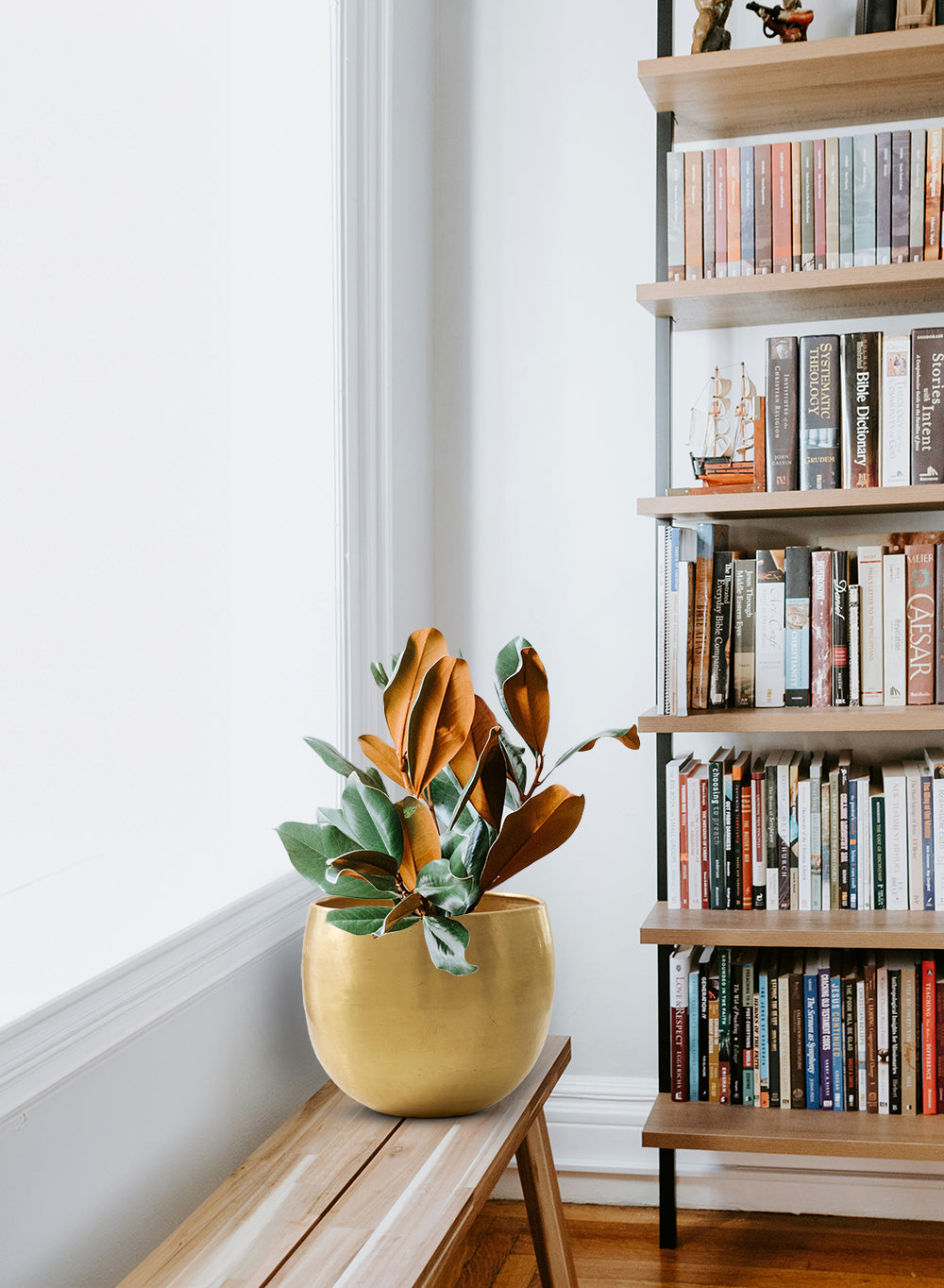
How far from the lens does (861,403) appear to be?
1771 mm

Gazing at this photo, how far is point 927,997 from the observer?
1793mm

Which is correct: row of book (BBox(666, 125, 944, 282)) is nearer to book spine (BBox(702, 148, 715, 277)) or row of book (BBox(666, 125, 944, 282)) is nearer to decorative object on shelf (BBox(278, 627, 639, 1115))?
book spine (BBox(702, 148, 715, 277))

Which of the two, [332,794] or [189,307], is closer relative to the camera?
[189,307]

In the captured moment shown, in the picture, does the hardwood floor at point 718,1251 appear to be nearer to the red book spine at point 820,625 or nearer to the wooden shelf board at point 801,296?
the red book spine at point 820,625

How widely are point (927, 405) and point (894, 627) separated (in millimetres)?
326

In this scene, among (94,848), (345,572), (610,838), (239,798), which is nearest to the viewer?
(94,848)

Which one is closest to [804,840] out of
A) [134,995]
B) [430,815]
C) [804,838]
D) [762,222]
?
[804,838]

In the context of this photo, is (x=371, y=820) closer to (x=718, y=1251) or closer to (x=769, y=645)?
(x=769, y=645)

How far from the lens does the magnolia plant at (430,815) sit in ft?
4.13

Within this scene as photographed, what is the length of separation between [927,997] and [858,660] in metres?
0.51

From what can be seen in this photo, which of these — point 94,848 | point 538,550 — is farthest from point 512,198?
point 94,848

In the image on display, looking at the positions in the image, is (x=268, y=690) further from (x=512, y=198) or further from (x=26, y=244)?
(x=512, y=198)

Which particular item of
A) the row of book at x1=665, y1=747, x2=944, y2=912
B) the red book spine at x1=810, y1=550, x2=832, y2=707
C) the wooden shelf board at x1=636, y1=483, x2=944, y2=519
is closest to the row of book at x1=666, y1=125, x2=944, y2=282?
the wooden shelf board at x1=636, y1=483, x2=944, y2=519

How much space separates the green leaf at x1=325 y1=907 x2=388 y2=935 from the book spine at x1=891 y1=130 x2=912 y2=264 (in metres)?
1.21
